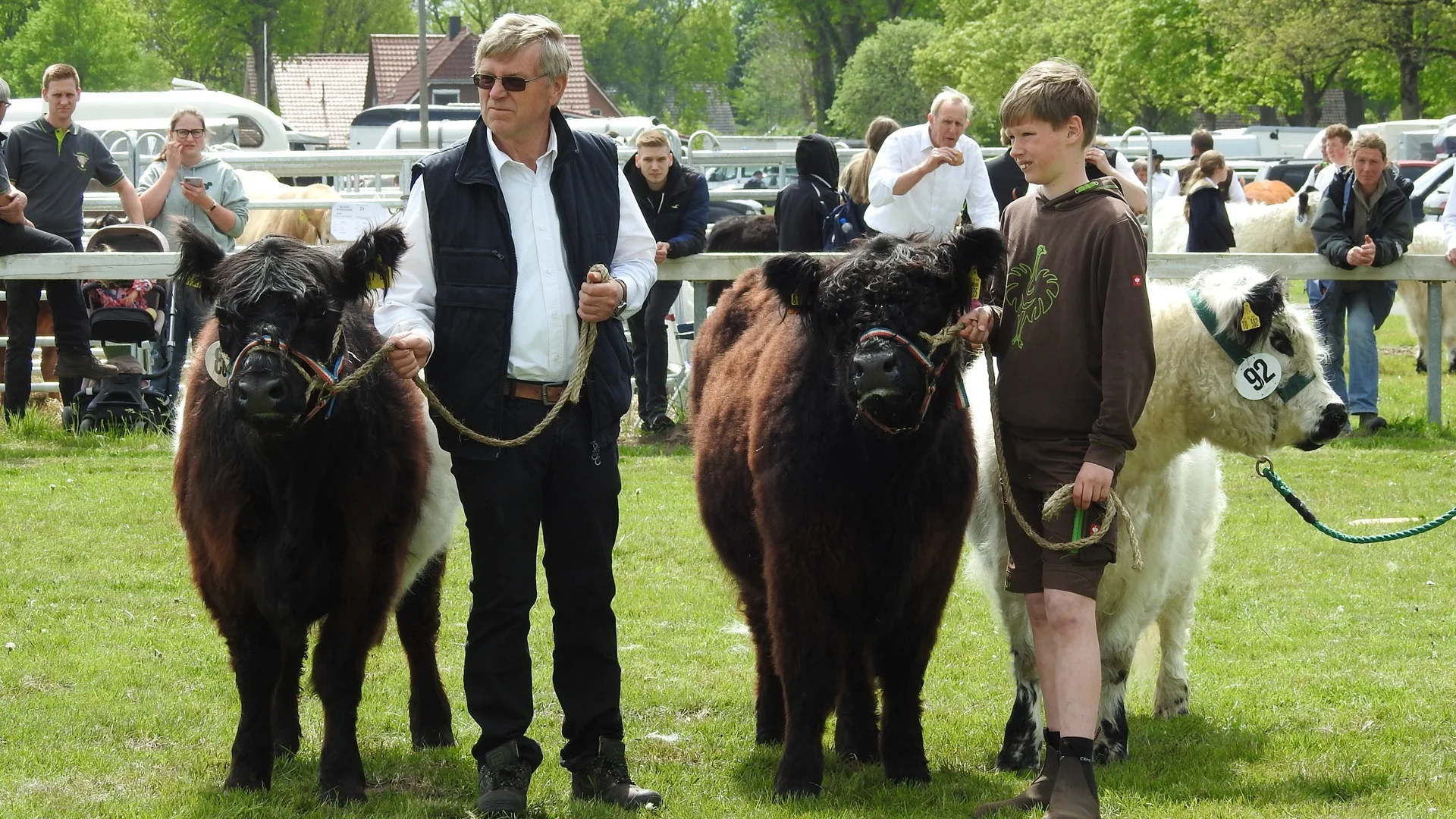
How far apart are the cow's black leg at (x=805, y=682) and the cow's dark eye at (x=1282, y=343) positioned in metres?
1.99

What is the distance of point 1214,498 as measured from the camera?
250 inches

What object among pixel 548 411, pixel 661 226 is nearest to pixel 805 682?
pixel 548 411

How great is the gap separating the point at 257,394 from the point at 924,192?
5.51 meters

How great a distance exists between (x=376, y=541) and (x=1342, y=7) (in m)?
41.7

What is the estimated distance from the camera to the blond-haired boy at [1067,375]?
4.46 m

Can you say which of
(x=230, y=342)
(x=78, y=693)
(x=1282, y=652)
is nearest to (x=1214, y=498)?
(x=1282, y=652)

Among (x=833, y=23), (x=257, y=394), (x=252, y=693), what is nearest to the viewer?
(x=257, y=394)

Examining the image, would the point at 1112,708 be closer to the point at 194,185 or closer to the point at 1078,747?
the point at 1078,747

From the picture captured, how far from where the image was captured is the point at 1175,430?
18.4 feet

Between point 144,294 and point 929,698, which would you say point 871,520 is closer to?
point 929,698

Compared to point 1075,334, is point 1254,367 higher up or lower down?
lower down

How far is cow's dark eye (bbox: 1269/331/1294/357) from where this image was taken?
224 inches

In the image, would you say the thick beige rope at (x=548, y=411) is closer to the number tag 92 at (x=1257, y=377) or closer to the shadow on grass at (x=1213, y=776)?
the shadow on grass at (x=1213, y=776)

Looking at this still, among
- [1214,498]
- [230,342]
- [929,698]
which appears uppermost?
[230,342]
